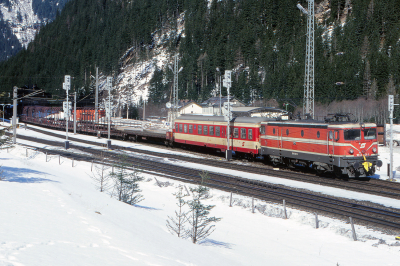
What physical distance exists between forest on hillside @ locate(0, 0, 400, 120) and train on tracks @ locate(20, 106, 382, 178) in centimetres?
3634

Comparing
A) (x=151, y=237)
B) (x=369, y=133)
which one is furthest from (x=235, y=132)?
(x=151, y=237)

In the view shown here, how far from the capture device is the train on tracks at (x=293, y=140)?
2167 centimetres

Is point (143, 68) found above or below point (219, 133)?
above

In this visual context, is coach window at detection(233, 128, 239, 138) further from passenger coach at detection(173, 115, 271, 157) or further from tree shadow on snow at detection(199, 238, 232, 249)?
tree shadow on snow at detection(199, 238, 232, 249)

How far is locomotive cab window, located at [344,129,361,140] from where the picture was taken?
21.5 meters

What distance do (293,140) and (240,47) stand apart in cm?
8229

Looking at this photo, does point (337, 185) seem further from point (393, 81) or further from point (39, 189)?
point (393, 81)

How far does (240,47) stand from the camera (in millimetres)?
103375

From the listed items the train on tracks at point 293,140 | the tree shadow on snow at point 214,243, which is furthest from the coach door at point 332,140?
the tree shadow on snow at point 214,243

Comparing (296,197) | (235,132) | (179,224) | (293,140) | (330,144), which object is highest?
(235,132)

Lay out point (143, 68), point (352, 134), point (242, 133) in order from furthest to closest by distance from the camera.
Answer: point (143, 68) < point (242, 133) < point (352, 134)

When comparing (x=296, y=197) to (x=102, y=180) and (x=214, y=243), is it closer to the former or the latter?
(x=214, y=243)

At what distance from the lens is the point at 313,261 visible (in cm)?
1129

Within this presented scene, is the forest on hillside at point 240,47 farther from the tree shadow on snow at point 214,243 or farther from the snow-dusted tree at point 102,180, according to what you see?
the tree shadow on snow at point 214,243
